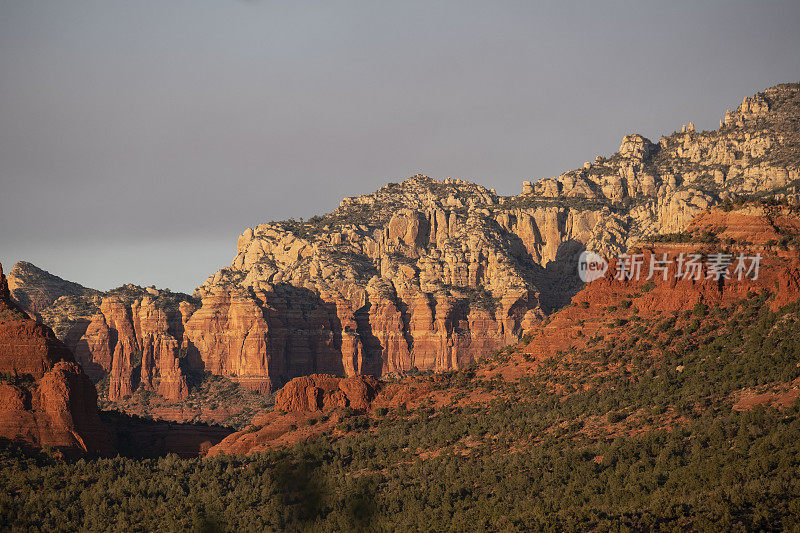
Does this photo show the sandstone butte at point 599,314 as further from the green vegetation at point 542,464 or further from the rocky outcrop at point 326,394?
the green vegetation at point 542,464

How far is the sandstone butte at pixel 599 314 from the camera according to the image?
98.4 metres

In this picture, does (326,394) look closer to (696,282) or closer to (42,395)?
(42,395)

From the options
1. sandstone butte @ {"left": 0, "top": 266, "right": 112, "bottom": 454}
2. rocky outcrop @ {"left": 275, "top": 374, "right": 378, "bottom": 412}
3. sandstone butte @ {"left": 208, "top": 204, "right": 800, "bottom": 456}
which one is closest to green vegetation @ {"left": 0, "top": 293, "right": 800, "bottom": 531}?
sandstone butte @ {"left": 208, "top": 204, "right": 800, "bottom": 456}

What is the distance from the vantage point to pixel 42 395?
3962 inches

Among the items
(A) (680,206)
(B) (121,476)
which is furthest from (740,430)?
(A) (680,206)

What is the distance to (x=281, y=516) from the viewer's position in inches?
3329

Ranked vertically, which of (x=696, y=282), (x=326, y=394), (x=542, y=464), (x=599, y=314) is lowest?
(x=542, y=464)

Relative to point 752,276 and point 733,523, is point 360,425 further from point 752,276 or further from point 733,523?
point 733,523

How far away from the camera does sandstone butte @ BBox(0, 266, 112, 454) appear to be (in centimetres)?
9900

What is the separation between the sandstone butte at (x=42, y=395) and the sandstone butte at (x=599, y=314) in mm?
10413

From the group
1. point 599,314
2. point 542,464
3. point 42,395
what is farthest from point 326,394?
point 542,464

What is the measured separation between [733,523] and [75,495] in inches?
1895

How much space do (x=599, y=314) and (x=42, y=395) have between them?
45.0 meters

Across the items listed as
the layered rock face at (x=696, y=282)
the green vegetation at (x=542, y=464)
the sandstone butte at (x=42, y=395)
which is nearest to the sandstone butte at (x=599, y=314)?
the layered rock face at (x=696, y=282)
